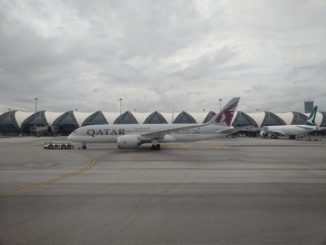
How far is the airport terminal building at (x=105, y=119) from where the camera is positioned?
89125 mm

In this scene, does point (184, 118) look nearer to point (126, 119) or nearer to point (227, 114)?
point (126, 119)

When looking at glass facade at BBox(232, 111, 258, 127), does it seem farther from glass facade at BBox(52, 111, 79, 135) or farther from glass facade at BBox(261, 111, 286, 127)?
glass facade at BBox(52, 111, 79, 135)

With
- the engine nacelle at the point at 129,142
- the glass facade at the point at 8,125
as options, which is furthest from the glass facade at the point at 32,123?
the engine nacelle at the point at 129,142

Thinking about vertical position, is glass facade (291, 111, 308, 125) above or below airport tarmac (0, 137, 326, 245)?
above

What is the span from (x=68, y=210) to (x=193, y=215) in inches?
152

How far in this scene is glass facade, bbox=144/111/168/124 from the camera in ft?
291

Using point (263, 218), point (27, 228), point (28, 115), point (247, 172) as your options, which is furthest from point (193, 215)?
point (28, 115)

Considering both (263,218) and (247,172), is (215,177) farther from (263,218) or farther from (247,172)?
(263,218)

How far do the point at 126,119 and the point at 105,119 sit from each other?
7.85 metres

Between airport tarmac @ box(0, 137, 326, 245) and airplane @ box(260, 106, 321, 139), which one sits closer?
airport tarmac @ box(0, 137, 326, 245)

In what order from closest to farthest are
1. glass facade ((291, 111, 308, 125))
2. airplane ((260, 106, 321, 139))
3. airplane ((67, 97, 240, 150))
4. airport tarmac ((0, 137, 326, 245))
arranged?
airport tarmac ((0, 137, 326, 245)) < airplane ((67, 97, 240, 150)) < airplane ((260, 106, 321, 139)) < glass facade ((291, 111, 308, 125))

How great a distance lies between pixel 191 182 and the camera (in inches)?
446

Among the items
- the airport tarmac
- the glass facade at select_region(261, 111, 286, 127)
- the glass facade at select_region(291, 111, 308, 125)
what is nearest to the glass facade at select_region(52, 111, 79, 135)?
the glass facade at select_region(261, 111, 286, 127)

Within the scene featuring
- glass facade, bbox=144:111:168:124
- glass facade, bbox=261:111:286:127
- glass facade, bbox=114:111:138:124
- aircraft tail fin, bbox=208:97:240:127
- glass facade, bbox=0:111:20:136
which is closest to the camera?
aircraft tail fin, bbox=208:97:240:127
